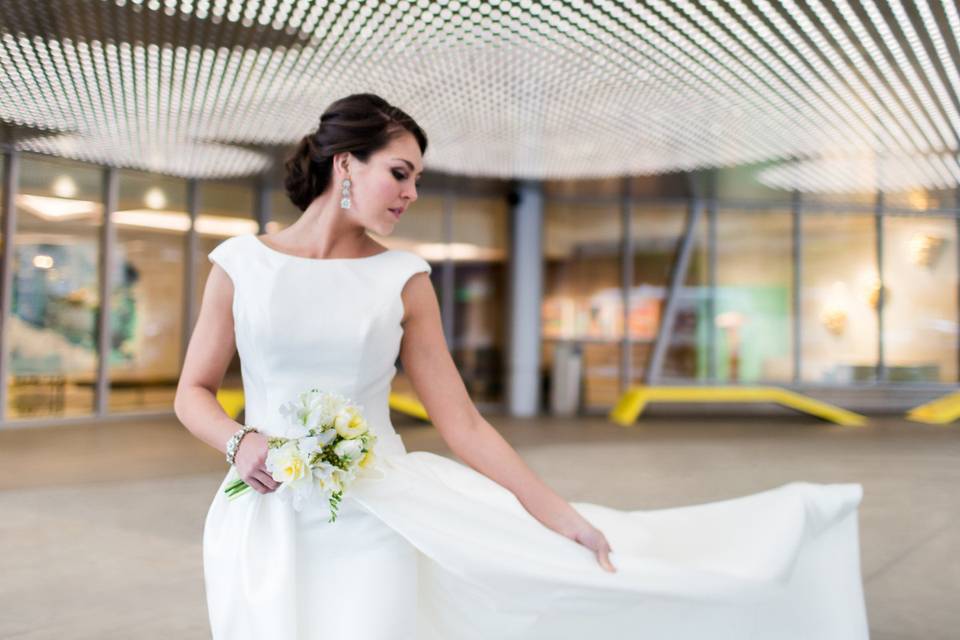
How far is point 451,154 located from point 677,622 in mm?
10499

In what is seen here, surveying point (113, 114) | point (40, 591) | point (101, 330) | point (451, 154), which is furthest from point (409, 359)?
point (101, 330)

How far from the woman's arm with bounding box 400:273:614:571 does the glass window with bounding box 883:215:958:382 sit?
16.5 metres

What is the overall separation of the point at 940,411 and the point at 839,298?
2894 mm

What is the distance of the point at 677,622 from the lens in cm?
189

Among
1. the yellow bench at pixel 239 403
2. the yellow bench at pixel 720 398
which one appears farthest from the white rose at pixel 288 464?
the yellow bench at pixel 720 398

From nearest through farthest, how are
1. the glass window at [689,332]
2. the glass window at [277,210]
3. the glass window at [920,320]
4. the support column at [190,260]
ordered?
the support column at [190,260] < the glass window at [277,210] < the glass window at [689,332] < the glass window at [920,320]

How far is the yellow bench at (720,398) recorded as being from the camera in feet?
44.8

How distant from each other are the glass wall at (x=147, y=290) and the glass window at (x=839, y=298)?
11.6 meters

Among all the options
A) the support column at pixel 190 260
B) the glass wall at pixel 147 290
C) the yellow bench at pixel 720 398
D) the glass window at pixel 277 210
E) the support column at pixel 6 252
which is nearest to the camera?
the support column at pixel 6 252

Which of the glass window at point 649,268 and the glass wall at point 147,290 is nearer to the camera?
the glass wall at point 147,290

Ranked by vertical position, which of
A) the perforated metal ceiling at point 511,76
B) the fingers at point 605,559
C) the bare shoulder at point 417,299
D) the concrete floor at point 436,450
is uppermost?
the perforated metal ceiling at point 511,76

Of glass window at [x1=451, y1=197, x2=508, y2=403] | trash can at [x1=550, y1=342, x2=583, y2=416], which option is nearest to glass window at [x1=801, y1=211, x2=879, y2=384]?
trash can at [x1=550, y1=342, x2=583, y2=416]

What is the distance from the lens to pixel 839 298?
16469 millimetres

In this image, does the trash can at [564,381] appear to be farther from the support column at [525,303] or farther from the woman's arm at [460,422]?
the woman's arm at [460,422]
